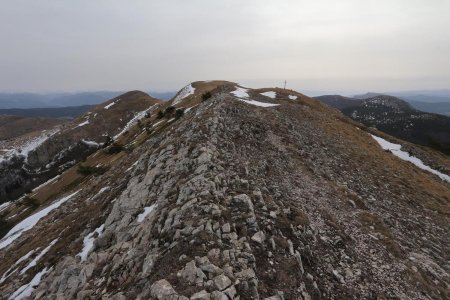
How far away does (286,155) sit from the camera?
99.7 ft

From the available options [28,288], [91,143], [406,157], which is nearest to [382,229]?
[28,288]

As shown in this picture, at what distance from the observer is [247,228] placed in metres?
18.8

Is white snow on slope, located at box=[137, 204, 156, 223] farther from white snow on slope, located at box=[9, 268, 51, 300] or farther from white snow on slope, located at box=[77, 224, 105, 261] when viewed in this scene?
white snow on slope, located at box=[9, 268, 51, 300]

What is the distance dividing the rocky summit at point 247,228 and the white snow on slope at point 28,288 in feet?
0.41

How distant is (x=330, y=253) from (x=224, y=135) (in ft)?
47.0

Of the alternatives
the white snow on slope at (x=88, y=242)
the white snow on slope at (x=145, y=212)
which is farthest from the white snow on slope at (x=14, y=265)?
the white snow on slope at (x=145, y=212)

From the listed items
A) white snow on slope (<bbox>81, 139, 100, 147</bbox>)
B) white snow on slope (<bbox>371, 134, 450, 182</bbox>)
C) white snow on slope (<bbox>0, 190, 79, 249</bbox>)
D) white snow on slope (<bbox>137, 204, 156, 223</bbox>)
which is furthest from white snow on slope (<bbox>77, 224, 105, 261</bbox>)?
white snow on slope (<bbox>81, 139, 100, 147</bbox>)

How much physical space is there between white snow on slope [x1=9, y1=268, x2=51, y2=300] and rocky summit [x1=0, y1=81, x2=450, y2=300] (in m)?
0.12

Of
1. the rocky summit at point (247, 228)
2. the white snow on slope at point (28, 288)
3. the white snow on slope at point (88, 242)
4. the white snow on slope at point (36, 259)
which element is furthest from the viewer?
the white snow on slope at point (36, 259)

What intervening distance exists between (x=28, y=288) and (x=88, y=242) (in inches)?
221

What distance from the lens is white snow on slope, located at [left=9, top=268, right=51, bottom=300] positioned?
79.9ft

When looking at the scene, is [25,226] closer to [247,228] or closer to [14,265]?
[14,265]

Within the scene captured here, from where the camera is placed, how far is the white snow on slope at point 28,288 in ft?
79.9

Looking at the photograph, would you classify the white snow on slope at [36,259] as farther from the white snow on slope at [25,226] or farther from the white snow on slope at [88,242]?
the white snow on slope at [25,226]
